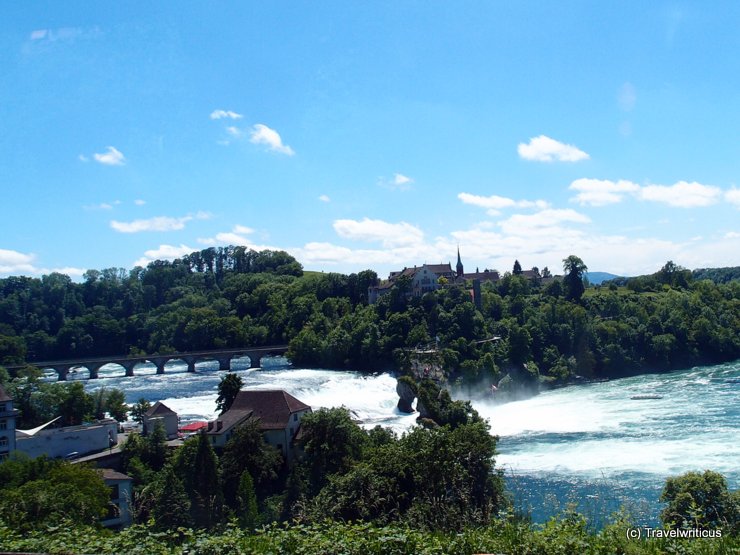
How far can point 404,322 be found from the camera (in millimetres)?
69125

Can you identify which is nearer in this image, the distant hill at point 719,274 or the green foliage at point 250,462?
the green foliage at point 250,462

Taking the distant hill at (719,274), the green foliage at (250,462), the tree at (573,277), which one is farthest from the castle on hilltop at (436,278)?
the distant hill at (719,274)

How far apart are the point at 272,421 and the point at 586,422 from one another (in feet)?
72.1

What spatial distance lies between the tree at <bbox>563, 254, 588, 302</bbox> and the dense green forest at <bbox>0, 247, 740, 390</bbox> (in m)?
0.18

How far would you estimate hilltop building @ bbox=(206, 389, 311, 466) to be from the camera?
1076 inches

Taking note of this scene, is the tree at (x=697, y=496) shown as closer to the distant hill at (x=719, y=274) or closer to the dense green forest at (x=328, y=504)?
the dense green forest at (x=328, y=504)

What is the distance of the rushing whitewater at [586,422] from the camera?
25547 millimetres

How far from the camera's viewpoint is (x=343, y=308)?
90.2m

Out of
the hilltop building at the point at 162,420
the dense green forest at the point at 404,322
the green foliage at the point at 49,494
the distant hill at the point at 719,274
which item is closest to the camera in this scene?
the green foliage at the point at 49,494

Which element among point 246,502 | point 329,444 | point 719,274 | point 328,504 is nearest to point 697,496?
point 328,504

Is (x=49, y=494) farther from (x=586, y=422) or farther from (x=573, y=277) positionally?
(x=573, y=277)

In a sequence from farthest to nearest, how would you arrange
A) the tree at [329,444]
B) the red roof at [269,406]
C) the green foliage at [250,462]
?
the red roof at [269,406] → the green foliage at [250,462] → the tree at [329,444]

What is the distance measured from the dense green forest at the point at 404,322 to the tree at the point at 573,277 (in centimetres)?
18

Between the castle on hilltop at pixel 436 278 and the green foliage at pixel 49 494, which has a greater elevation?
the castle on hilltop at pixel 436 278
